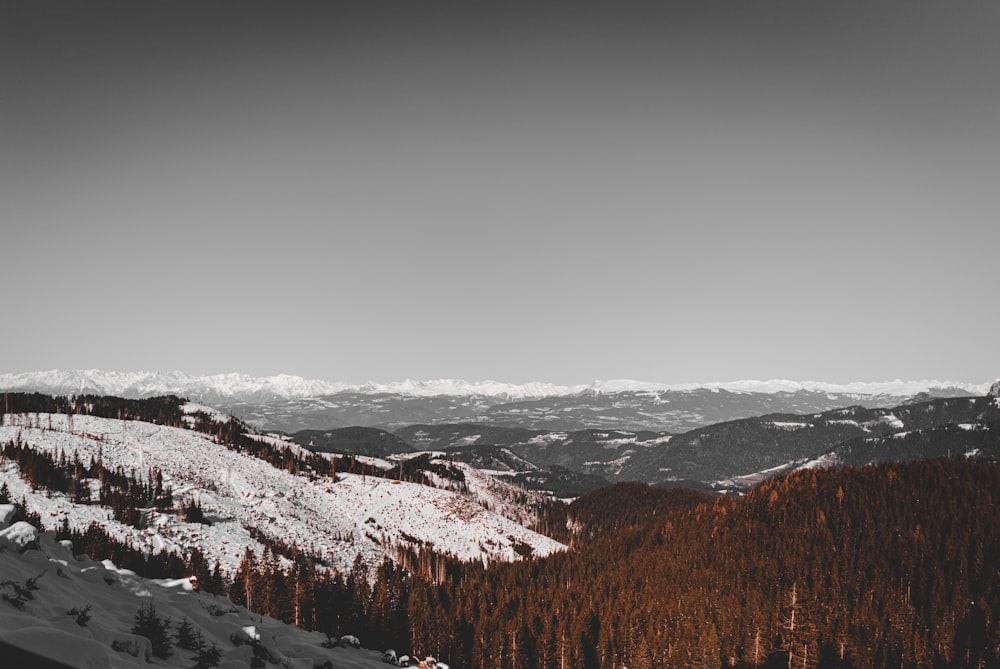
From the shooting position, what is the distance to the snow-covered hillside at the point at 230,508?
9644 cm

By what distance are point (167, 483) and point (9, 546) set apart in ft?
440

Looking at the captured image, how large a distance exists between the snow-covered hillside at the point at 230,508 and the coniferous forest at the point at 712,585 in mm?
8223

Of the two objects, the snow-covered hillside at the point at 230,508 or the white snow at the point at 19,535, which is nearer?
the white snow at the point at 19,535

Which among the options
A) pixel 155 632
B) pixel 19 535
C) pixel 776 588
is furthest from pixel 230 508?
pixel 776 588

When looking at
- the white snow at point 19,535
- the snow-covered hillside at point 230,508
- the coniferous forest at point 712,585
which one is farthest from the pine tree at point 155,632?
the snow-covered hillside at point 230,508

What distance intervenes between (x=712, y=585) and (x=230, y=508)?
116 meters

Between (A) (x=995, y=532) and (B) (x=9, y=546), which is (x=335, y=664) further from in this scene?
(A) (x=995, y=532)

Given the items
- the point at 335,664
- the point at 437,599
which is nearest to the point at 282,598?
the point at 437,599

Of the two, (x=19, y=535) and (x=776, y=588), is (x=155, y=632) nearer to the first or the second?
(x=19, y=535)

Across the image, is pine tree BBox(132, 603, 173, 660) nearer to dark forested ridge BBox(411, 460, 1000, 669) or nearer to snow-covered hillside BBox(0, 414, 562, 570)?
dark forested ridge BBox(411, 460, 1000, 669)

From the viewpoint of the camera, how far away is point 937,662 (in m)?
85.8

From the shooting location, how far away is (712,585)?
387 feet

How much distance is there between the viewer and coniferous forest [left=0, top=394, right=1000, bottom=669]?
262 ft

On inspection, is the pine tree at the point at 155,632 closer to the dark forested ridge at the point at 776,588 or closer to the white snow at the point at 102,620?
the white snow at the point at 102,620
